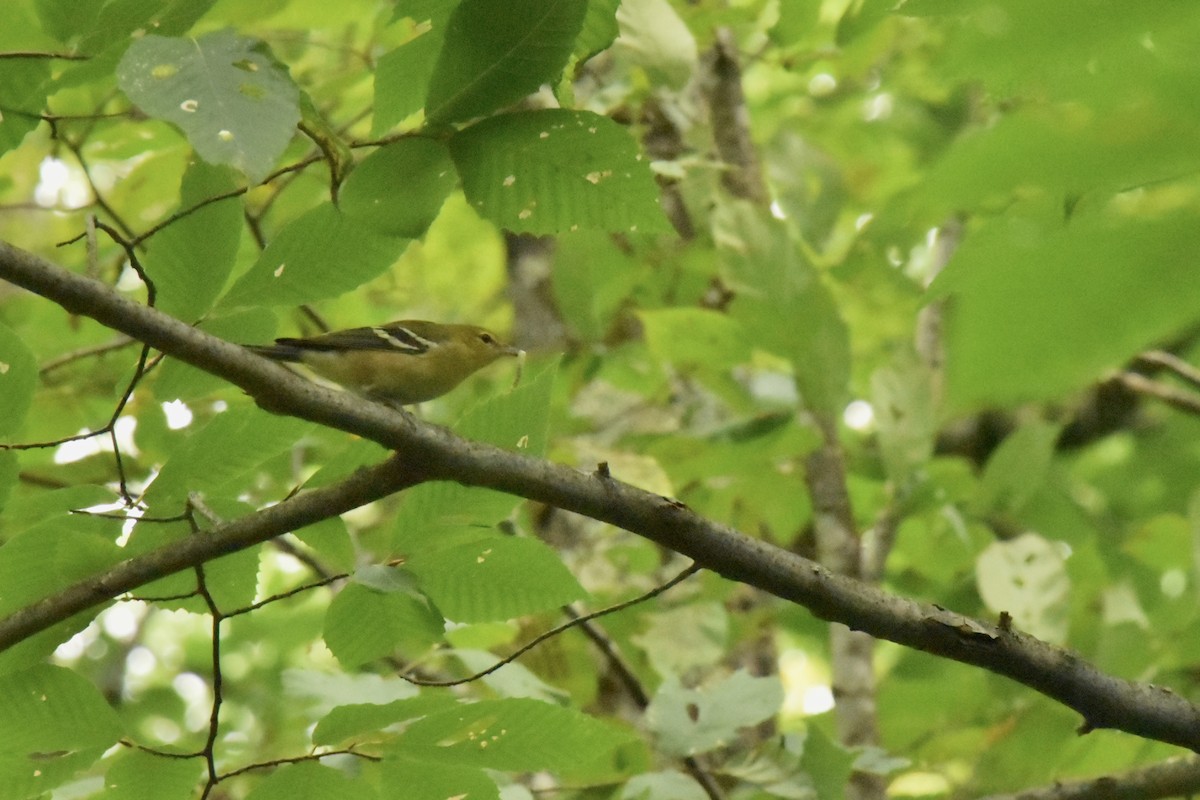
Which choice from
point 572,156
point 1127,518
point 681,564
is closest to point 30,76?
point 572,156

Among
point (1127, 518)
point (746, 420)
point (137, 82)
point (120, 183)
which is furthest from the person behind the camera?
point (1127, 518)

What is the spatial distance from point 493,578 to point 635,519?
27cm

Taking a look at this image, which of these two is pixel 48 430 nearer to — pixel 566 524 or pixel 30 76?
pixel 566 524

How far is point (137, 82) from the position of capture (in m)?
1.48

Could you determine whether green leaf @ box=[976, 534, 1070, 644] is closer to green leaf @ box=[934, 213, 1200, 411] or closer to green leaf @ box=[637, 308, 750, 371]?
green leaf @ box=[637, 308, 750, 371]

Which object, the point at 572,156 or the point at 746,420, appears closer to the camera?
the point at 572,156

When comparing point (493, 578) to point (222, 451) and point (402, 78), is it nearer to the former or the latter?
point (222, 451)

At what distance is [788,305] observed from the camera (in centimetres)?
370

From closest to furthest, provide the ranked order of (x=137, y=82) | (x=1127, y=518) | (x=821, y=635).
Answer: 1. (x=137, y=82)
2. (x=821, y=635)
3. (x=1127, y=518)

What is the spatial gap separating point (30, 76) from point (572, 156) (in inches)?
33.8

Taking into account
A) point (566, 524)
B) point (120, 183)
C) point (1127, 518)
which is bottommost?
point (1127, 518)

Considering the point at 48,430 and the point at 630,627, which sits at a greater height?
the point at 48,430

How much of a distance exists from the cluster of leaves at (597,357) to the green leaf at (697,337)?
1 centimetres

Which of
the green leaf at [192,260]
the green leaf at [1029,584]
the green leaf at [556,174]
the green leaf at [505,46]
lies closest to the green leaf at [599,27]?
the green leaf at [556,174]
